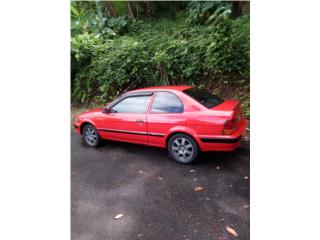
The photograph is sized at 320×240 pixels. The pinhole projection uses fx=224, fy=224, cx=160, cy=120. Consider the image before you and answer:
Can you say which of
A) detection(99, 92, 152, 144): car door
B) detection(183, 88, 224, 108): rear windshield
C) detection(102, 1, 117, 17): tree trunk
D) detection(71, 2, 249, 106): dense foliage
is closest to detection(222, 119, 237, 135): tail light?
detection(183, 88, 224, 108): rear windshield

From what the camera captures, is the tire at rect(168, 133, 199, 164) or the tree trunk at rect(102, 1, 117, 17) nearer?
the tire at rect(168, 133, 199, 164)

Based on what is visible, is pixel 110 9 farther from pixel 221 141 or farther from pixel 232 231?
pixel 232 231

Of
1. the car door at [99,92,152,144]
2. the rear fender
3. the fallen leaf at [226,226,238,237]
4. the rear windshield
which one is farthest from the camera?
the car door at [99,92,152,144]

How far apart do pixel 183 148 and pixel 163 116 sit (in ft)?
2.20

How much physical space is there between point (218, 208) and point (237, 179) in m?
0.77

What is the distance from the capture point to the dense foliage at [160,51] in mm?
6359

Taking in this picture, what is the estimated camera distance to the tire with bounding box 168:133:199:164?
3.85 metres

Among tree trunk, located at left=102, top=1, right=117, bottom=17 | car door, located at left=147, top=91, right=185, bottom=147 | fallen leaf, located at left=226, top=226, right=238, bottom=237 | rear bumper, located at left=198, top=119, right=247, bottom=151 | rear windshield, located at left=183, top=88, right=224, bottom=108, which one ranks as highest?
tree trunk, located at left=102, top=1, right=117, bottom=17

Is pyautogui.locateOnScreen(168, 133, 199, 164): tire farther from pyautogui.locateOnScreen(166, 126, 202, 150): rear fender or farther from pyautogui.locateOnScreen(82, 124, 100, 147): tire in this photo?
pyautogui.locateOnScreen(82, 124, 100, 147): tire

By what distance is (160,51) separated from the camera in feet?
23.7

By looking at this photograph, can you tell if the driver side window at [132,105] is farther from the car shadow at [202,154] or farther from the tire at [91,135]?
the car shadow at [202,154]

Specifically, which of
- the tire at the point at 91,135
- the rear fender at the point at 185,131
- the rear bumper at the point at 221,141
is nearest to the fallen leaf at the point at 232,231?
the rear bumper at the point at 221,141

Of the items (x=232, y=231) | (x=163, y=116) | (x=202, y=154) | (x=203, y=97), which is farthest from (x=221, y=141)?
(x=232, y=231)
